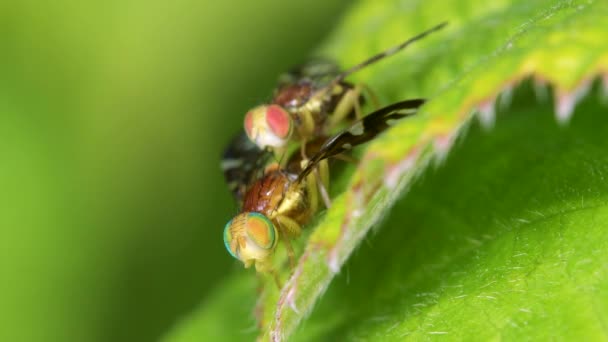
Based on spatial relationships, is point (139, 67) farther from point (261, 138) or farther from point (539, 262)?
point (539, 262)

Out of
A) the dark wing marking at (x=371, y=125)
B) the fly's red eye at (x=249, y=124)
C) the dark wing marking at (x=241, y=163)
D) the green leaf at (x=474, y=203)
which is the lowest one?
the green leaf at (x=474, y=203)

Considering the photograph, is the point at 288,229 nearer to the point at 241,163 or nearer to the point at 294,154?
the point at 294,154

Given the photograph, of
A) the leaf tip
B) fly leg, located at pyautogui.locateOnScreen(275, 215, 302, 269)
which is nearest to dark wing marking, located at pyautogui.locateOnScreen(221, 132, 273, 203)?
fly leg, located at pyautogui.locateOnScreen(275, 215, 302, 269)

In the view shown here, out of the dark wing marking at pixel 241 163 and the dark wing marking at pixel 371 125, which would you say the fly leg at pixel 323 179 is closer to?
the dark wing marking at pixel 371 125

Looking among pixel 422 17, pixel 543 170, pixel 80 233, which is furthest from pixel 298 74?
pixel 80 233

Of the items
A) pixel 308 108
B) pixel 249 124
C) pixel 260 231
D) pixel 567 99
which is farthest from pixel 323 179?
pixel 567 99

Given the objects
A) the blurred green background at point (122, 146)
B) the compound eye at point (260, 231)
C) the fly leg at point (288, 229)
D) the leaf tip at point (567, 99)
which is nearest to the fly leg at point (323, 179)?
the fly leg at point (288, 229)
